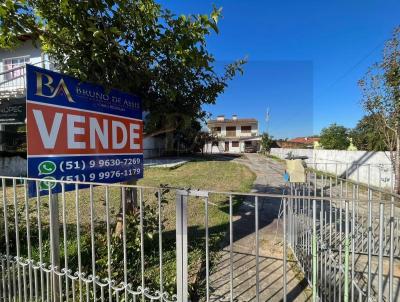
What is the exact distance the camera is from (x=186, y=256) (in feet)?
6.72

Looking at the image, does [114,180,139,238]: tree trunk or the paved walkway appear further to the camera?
[114,180,139,238]: tree trunk

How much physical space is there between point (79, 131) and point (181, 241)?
5.38ft

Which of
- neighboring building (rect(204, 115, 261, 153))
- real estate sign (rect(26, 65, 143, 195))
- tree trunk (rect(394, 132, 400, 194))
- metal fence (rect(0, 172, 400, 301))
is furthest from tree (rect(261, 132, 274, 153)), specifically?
real estate sign (rect(26, 65, 143, 195))

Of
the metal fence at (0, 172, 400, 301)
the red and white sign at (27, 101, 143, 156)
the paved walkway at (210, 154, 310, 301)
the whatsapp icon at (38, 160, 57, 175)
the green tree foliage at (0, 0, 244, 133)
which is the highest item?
the green tree foliage at (0, 0, 244, 133)

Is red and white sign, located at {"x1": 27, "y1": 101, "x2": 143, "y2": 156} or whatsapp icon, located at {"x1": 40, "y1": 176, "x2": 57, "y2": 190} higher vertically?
red and white sign, located at {"x1": 27, "y1": 101, "x2": 143, "y2": 156}

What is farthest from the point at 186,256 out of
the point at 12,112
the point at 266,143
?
the point at 266,143

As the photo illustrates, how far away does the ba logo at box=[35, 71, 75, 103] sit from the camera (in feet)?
7.99

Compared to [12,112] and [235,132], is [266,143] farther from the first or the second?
[12,112]

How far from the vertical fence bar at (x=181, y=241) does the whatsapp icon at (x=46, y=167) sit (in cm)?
137

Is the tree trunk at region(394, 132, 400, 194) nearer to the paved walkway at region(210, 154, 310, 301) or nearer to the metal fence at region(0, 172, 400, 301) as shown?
the metal fence at region(0, 172, 400, 301)

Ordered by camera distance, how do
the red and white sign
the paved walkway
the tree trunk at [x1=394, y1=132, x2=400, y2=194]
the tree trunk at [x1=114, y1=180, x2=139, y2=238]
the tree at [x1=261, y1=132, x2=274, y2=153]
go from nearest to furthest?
the red and white sign < the paved walkway < the tree trunk at [x1=114, y1=180, x2=139, y2=238] < the tree trunk at [x1=394, y1=132, x2=400, y2=194] < the tree at [x1=261, y1=132, x2=274, y2=153]

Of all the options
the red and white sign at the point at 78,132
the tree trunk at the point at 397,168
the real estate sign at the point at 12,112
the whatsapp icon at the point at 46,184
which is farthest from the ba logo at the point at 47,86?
the real estate sign at the point at 12,112

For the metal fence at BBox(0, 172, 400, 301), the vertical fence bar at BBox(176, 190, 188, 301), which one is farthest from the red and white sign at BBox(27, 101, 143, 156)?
the vertical fence bar at BBox(176, 190, 188, 301)

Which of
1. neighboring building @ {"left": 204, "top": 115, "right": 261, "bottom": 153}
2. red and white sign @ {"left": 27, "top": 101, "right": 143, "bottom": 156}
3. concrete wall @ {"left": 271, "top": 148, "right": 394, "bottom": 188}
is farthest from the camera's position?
neighboring building @ {"left": 204, "top": 115, "right": 261, "bottom": 153}
